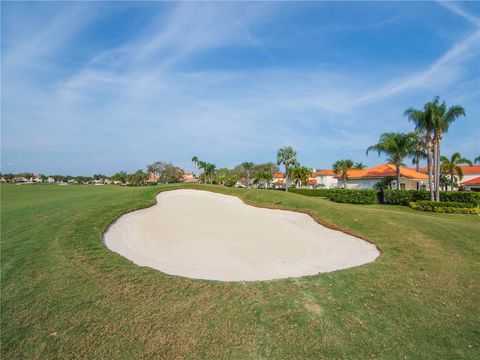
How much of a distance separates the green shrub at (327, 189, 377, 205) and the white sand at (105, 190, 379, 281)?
17.7 m

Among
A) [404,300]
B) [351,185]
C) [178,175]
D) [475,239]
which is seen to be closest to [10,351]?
[404,300]

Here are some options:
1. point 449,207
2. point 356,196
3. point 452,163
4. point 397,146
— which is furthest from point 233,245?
point 452,163

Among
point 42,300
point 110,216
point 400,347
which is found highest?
point 110,216

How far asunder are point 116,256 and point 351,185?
57.9 metres

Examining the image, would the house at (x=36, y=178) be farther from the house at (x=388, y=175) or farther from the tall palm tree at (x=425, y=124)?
the tall palm tree at (x=425, y=124)

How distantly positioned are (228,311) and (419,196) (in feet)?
103

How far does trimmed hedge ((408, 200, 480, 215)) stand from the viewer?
24.0 m

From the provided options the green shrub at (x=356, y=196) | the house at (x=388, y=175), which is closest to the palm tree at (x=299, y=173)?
the house at (x=388, y=175)

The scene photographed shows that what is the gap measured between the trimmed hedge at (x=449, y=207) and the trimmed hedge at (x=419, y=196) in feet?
3.18

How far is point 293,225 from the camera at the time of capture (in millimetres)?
14312

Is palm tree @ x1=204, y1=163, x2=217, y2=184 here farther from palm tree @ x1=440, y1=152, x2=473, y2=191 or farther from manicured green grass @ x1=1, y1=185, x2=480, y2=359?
manicured green grass @ x1=1, y1=185, x2=480, y2=359

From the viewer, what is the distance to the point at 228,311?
5.38m

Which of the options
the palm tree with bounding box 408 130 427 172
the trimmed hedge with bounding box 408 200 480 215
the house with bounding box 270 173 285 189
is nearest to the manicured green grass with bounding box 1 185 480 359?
the trimmed hedge with bounding box 408 200 480 215

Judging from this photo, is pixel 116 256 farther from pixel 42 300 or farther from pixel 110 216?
pixel 110 216
